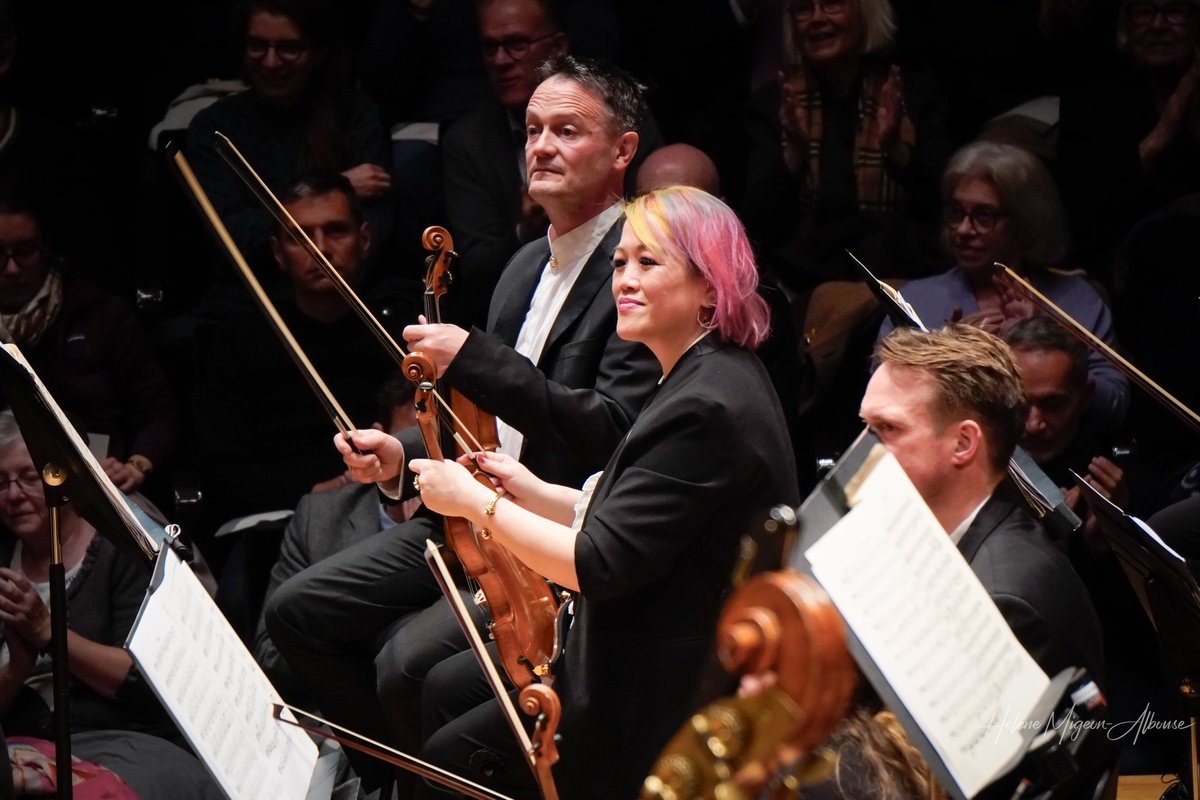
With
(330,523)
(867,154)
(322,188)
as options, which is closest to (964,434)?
(330,523)

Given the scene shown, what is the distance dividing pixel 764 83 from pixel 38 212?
213cm

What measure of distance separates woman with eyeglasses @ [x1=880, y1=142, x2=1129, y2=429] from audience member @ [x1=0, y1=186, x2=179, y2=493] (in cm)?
195

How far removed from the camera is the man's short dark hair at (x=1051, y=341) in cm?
365

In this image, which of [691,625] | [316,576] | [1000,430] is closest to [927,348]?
[1000,430]

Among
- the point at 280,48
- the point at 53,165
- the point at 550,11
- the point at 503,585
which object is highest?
the point at 550,11

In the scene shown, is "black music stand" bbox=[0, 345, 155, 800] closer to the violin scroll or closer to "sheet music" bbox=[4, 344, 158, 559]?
"sheet music" bbox=[4, 344, 158, 559]

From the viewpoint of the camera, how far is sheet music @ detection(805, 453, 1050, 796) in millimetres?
1526

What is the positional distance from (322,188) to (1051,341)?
1.92 meters

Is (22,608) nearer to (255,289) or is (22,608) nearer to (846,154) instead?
(255,289)

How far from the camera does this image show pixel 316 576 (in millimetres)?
3137

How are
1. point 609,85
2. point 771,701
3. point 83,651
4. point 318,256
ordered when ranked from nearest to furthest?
point 771,701, point 318,256, point 609,85, point 83,651

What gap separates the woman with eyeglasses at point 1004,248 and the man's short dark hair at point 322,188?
57.3 inches

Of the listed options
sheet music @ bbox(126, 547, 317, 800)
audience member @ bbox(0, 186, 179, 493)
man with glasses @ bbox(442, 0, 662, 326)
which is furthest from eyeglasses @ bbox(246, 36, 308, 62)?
sheet music @ bbox(126, 547, 317, 800)

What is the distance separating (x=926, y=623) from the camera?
160cm
